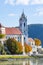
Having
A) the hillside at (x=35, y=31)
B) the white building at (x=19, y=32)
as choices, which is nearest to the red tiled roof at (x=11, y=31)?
the white building at (x=19, y=32)

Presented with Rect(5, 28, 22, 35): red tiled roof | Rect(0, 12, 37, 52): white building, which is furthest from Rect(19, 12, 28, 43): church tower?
Rect(5, 28, 22, 35): red tiled roof

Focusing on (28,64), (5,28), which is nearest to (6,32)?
(5,28)

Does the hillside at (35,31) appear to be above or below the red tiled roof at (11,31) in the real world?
below

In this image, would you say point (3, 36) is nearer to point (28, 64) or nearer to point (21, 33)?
point (21, 33)

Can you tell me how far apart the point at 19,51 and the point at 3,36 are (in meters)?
5.26

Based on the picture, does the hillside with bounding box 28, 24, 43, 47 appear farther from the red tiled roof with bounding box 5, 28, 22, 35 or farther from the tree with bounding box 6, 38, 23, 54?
the tree with bounding box 6, 38, 23, 54

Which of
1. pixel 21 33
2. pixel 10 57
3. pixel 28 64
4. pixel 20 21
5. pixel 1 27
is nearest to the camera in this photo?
pixel 28 64

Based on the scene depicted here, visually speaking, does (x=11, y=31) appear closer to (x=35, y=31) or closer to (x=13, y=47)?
(x=13, y=47)

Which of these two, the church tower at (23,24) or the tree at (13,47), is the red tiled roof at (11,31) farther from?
the tree at (13,47)

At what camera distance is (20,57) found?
216 ft

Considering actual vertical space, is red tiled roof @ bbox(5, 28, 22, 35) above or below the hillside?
above

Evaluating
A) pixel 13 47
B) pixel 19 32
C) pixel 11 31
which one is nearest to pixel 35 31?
pixel 19 32

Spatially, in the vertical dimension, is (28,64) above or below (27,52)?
above

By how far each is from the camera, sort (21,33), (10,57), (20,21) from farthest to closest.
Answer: (20,21) → (21,33) → (10,57)
